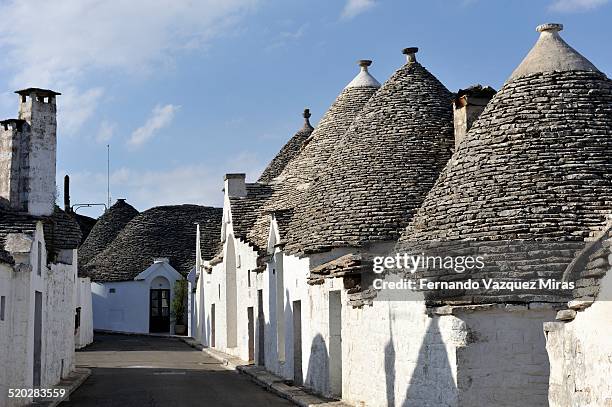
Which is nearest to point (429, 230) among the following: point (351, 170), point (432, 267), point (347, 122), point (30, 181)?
point (432, 267)

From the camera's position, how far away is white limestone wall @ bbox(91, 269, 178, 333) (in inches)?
1821

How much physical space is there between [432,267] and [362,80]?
1444 centimetres

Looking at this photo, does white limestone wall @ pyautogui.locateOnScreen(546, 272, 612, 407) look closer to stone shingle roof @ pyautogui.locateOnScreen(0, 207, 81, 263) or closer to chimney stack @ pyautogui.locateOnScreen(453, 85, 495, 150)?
stone shingle roof @ pyautogui.locateOnScreen(0, 207, 81, 263)

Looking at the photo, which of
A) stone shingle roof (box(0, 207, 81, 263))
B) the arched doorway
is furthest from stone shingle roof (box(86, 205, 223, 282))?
stone shingle roof (box(0, 207, 81, 263))

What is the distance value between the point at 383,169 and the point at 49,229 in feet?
24.8

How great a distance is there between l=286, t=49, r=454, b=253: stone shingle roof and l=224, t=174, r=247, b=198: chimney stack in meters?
7.00

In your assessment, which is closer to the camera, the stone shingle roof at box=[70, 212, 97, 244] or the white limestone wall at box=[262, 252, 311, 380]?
the white limestone wall at box=[262, 252, 311, 380]

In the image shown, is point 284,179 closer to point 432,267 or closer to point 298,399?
point 298,399

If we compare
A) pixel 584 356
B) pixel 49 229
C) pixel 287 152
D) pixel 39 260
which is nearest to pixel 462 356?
pixel 584 356

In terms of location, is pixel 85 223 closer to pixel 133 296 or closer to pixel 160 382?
pixel 133 296

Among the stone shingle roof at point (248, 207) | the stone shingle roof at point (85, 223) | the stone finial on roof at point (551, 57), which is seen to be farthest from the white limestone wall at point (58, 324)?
the stone shingle roof at point (85, 223)

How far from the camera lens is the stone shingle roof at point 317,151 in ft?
78.0

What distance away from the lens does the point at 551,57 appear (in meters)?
14.8

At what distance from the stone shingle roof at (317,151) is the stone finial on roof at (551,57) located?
861 cm
